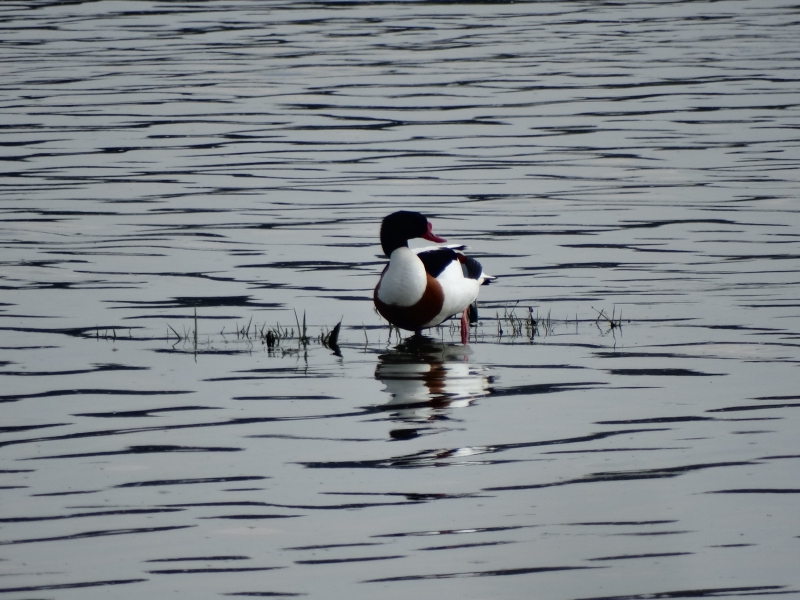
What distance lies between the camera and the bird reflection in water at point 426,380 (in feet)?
25.6

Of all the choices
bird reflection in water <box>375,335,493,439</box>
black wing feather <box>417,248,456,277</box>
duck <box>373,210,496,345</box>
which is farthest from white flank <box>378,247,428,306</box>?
bird reflection in water <box>375,335,493,439</box>

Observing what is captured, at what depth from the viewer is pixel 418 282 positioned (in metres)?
9.53

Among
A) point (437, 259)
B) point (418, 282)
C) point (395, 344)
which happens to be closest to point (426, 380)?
point (418, 282)

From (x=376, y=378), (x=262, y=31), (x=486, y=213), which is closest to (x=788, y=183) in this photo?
(x=486, y=213)

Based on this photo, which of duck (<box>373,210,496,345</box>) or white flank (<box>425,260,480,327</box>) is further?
white flank (<box>425,260,480,327</box>)

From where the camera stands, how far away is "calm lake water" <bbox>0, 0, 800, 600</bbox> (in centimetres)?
573

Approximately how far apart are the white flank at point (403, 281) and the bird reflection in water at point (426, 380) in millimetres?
337

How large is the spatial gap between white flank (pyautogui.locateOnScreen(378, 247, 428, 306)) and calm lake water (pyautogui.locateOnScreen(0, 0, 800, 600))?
0.36 meters

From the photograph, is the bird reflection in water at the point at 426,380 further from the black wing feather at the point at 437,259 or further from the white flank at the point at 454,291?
the black wing feather at the point at 437,259

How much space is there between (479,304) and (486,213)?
392 cm

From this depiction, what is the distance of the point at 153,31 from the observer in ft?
105

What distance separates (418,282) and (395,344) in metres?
0.49

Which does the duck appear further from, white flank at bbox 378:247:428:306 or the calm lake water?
the calm lake water

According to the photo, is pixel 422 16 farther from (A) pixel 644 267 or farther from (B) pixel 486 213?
(A) pixel 644 267
